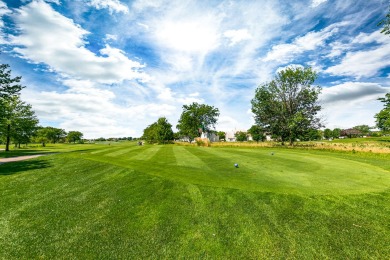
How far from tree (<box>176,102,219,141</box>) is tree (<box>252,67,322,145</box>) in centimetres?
4212

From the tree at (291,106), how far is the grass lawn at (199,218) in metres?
36.5

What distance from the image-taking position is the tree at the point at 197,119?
282 ft

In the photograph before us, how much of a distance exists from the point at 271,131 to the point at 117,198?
153 feet

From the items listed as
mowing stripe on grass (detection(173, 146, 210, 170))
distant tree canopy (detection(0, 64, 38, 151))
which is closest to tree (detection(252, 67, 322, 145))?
mowing stripe on grass (detection(173, 146, 210, 170))

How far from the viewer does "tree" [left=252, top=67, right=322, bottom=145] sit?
136 feet

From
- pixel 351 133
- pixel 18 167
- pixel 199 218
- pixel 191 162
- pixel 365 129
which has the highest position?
pixel 365 129

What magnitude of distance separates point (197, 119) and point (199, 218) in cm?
8243

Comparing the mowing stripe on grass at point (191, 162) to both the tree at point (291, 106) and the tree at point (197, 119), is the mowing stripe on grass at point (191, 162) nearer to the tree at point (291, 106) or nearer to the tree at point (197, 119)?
the tree at point (291, 106)

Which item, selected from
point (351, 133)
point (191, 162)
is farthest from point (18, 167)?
point (351, 133)

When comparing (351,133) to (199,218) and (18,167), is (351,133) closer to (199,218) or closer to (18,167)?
(199,218)

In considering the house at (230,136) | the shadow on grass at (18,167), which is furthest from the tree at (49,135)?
the house at (230,136)

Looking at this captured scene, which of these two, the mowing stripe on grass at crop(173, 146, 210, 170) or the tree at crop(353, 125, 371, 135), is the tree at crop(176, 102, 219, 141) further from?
the tree at crop(353, 125, 371, 135)

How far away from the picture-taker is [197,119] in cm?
8769

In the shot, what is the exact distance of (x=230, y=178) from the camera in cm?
869
